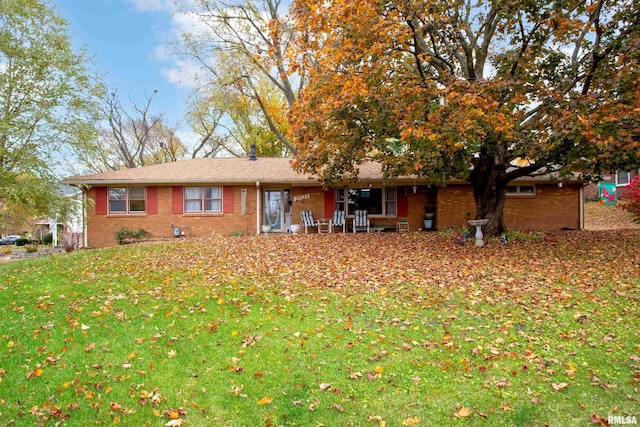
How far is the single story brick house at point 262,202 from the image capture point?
1705cm

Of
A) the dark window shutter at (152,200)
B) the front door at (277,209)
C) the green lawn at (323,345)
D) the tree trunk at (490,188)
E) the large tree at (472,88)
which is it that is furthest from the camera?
the front door at (277,209)

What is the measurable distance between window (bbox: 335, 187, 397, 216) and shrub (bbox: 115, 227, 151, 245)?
795 cm

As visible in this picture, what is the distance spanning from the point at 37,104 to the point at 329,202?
10.9 metres

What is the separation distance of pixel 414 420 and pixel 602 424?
5.02ft

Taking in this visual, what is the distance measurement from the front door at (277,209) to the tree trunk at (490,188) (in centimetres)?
819

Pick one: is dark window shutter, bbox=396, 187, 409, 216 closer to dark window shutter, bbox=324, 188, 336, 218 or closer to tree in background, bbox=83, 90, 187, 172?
dark window shutter, bbox=324, 188, 336, 218

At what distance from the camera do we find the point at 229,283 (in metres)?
7.67

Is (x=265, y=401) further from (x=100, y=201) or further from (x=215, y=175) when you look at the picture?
(x=100, y=201)

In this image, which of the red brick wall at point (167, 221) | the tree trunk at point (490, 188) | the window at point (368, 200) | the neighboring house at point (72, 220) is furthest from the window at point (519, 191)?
the neighboring house at point (72, 220)

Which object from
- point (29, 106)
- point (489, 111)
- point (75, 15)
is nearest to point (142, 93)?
point (75, 15)

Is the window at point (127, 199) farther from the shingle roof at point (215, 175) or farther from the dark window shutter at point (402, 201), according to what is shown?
the dark window shutter at point (402, 201)

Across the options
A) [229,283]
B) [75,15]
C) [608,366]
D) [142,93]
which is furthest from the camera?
[142,93]

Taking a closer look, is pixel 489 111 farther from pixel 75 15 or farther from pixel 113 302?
pixel 75 15

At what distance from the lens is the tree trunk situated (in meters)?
12.0
